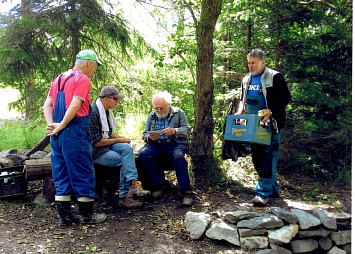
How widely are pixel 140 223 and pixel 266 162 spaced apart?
1.73m

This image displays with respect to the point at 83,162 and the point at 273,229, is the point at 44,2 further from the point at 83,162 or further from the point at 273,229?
the point at 273,229

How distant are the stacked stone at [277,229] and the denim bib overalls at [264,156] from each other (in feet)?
1.76

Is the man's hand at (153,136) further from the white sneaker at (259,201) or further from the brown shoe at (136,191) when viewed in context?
the white sneaker at (259,201)

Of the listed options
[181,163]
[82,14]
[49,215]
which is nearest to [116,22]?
[82,14]

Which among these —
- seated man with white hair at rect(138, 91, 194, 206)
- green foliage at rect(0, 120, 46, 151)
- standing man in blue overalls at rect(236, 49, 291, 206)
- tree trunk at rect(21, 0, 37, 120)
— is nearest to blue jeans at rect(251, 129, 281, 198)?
standing man in blue overalls at rect(236, 49, 291, 206)


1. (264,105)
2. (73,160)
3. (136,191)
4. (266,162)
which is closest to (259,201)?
(266,162)

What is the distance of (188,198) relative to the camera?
14.8 feet

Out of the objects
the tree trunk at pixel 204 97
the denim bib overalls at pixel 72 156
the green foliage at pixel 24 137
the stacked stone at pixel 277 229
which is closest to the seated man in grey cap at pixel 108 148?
the denim bib overalls at pixel 72 156

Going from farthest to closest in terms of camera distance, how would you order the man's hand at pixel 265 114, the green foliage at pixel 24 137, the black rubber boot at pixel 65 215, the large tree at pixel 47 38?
1. the green foliage at pixel 24 137
2. the large tree at pixel 47 38
3. the man's hand at pixel 265 114
4. the black rubber boot at pixel 65 215

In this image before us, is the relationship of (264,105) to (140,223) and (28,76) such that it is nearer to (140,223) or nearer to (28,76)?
(140,223)

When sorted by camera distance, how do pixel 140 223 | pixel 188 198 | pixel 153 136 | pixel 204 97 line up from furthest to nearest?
pixel 204 97 → pixel 153 136 → pixel 188 198 → pixel 140 223

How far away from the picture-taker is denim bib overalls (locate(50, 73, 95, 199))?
371cm

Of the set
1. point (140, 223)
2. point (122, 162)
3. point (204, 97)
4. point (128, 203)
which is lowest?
point (140, 223)

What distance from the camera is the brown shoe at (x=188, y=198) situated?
446cm
